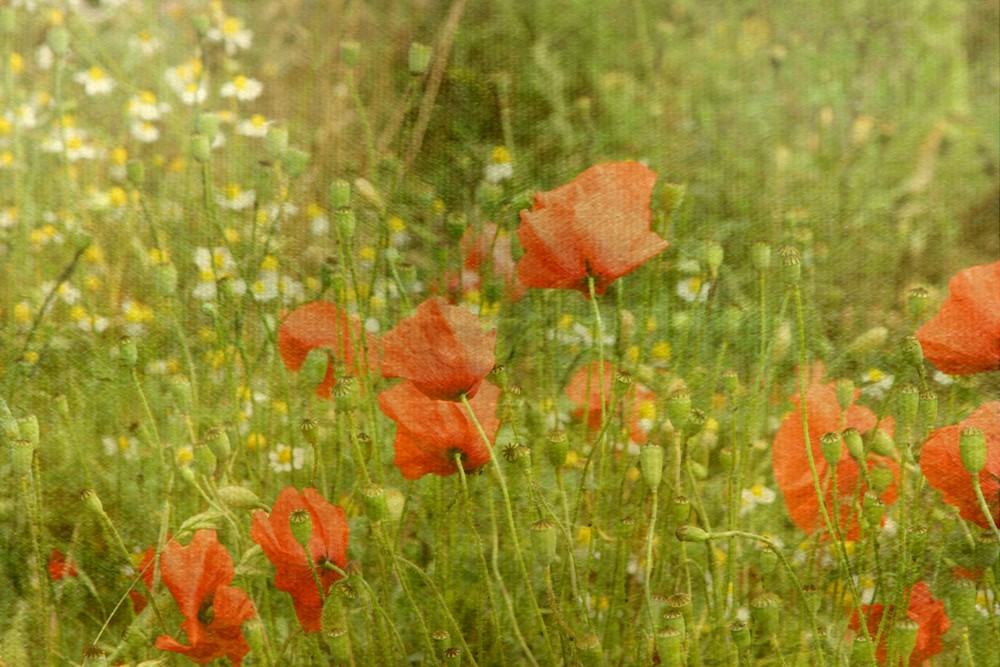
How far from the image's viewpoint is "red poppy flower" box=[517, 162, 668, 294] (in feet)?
3.18

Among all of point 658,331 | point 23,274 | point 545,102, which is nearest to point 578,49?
point 545,102

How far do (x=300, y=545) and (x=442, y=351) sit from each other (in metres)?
0.19

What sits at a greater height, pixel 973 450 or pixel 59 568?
pixel 973 450

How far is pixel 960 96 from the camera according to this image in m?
2.28

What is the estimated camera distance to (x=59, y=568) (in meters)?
1.20

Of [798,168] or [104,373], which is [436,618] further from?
[798,168]

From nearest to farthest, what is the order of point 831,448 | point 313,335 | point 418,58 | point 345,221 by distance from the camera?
point 831,448, point 345,221, point 313,335, point 418,58

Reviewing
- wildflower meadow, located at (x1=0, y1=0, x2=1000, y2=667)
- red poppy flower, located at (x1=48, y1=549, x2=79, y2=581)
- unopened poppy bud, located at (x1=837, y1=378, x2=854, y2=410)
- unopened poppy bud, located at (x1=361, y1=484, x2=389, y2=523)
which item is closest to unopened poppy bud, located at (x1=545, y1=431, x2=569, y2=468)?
wildflower meadow, located at (x1=0, y1=0, x2=1000, y2=667)

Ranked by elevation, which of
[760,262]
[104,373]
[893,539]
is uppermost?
[760,262]

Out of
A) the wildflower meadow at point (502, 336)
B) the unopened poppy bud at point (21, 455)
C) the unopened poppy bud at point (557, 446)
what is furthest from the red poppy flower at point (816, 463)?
the unopened poppy bud at point (21, 455)

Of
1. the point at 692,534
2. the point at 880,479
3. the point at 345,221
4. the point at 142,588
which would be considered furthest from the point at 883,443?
the point at 142,588

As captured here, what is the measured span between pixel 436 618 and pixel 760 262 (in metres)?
0.42

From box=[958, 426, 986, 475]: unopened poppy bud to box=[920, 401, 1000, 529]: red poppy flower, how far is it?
0.14 feet

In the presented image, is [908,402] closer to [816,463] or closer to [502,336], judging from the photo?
[816,463]
